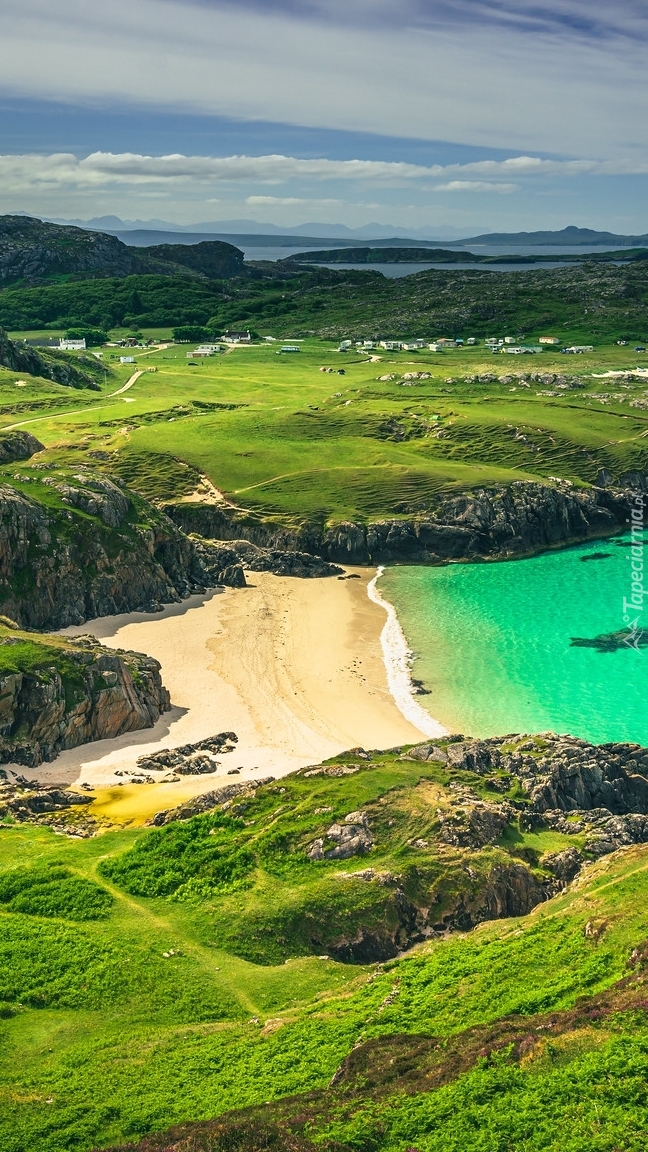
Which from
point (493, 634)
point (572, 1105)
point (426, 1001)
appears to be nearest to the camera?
point (572, 1105)

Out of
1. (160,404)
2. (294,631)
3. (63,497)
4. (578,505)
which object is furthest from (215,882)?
(160,404)

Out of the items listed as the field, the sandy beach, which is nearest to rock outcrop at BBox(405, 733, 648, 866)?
the field

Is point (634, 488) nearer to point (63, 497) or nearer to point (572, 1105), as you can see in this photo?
point (63, 497)

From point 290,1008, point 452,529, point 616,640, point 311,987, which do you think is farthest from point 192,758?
point 452,529

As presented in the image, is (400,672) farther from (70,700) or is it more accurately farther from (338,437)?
(338,437)

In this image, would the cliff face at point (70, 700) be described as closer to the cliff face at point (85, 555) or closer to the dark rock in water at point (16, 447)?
the cliff face at point (85, 555)

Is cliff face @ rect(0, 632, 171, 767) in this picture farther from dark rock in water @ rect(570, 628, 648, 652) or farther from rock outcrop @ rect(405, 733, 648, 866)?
dark rock in water @ rect(570, 628, 648, 652)

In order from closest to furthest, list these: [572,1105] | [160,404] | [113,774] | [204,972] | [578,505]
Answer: [572,1105] < [204,972] < [113,774] < [578,505] < [160,404]
